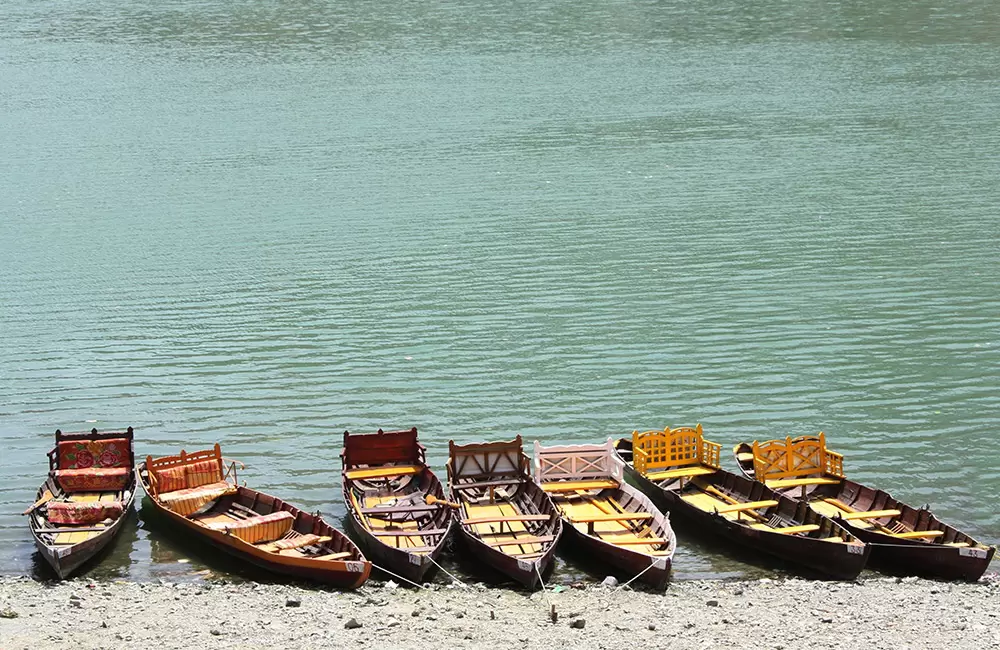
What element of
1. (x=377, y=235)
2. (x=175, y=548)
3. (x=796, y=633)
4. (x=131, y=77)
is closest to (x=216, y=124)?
(x=131, y=77)

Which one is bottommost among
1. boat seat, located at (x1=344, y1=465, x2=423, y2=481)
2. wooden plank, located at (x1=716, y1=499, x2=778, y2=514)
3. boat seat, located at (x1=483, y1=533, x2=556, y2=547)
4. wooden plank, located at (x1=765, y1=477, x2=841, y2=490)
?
boat seat, located at (x1=483, y1=533, x2=556, y2=547)

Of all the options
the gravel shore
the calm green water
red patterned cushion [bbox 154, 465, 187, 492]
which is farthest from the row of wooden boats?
the calm green water

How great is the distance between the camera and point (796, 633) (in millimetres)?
20500

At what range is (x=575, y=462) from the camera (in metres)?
26.5

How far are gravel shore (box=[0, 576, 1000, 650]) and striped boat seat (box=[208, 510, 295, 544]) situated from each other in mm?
1122

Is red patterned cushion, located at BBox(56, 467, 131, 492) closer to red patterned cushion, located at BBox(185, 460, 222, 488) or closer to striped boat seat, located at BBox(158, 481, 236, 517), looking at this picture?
striped boat seat, located at BBox(158, 481, 236, 517)

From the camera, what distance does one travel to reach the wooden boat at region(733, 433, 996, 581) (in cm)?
2267

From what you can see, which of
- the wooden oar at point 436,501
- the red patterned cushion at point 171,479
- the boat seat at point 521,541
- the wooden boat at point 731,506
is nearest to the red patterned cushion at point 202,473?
the red patterned cushion at point 171,479

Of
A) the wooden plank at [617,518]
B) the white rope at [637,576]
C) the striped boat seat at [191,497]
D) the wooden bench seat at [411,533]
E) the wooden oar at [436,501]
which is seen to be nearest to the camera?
the white rope at [637,576]

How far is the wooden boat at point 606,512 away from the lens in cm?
2266

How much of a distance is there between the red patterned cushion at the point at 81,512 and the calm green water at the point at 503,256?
752 mm

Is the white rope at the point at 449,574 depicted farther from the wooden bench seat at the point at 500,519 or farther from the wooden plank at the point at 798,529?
the wooden plank at the point at 798,529

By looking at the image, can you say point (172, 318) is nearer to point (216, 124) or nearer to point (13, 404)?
point (13, 404)

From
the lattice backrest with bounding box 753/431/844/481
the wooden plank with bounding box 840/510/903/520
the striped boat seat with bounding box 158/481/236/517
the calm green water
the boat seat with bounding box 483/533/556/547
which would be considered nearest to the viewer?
the boat seat with bounding box 483/533/556/547
